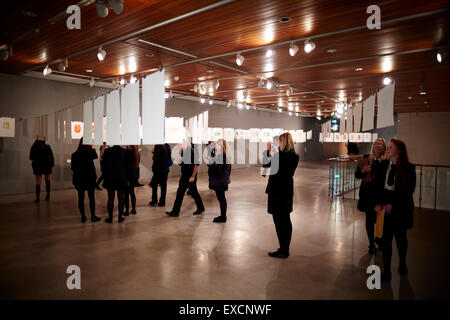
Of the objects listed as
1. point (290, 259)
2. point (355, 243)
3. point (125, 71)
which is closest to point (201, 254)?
point (290, 259)

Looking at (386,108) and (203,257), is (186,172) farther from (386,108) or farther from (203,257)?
(386,108)

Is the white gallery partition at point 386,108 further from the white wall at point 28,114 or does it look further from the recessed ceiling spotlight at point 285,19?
the white wall at point 28,114

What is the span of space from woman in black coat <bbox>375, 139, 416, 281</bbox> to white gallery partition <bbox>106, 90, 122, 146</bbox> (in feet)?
13.5

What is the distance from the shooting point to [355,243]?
450 centimetres

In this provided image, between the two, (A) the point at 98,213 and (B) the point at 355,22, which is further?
(A) the point at 98,213

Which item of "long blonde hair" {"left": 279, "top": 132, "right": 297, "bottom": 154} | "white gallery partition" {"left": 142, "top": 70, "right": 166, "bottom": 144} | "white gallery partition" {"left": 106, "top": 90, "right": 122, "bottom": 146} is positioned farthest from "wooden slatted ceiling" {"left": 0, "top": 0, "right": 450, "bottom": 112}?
"long blonde hair" {"left": 279, "top": 132, "right": 297, "bottom": 154}

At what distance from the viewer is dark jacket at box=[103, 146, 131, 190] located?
5.22 m

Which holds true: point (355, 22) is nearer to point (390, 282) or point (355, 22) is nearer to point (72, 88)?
point (390, 282)

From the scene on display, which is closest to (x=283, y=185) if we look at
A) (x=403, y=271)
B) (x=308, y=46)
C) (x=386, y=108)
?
(x=403, y=271)

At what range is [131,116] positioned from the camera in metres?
5.00

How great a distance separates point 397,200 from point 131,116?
3976mm

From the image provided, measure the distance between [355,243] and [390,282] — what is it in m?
1.30

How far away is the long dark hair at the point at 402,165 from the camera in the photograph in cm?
315
